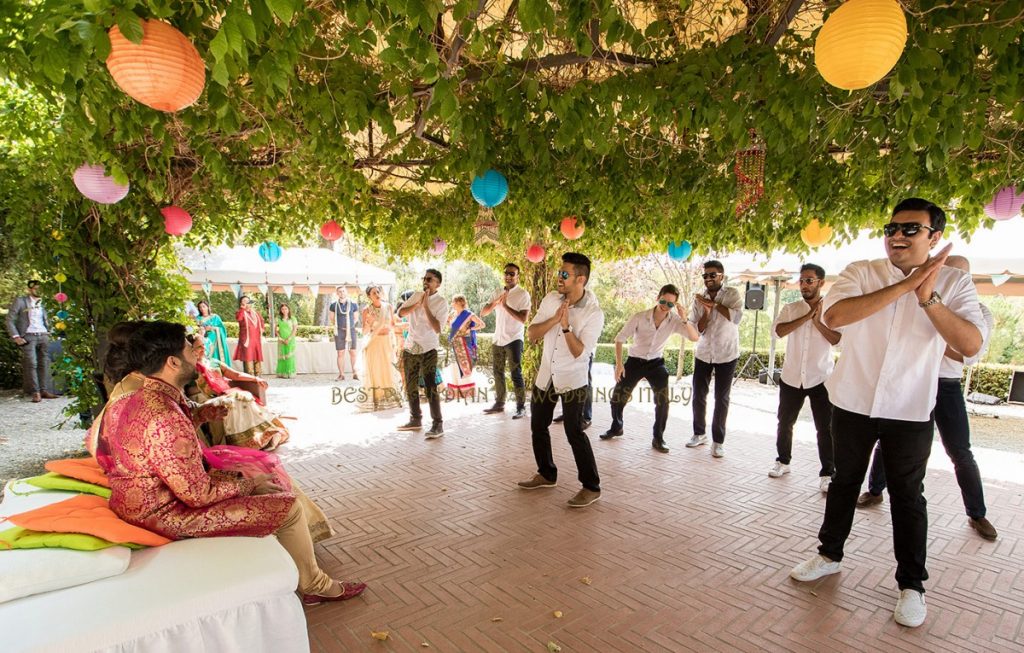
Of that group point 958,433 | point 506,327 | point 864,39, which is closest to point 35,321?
point 506,327

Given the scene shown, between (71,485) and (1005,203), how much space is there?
778cm

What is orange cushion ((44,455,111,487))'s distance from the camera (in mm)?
2785

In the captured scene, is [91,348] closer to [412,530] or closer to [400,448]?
[400,448]

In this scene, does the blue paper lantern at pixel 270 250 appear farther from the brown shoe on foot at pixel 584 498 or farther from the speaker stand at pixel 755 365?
the speaker stand at pixel 755 365

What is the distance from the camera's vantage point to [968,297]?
280 centimetres

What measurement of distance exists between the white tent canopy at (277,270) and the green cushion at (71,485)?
31.7 feet

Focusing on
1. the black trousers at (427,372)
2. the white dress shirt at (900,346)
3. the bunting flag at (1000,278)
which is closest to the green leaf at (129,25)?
the white dress shirt at (900,346)

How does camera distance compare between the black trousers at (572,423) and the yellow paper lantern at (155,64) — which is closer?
the yellow paper lantern at (155,64)

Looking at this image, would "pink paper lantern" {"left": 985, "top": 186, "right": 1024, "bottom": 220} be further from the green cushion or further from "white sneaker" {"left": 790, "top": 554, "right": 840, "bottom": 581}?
the green cushion

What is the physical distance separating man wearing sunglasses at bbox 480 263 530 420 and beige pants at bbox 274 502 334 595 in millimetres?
4739

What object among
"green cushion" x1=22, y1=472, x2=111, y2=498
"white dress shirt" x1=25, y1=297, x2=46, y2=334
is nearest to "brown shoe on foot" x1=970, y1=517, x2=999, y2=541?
"green cushion" x1=22, y1=472, x2=111, y2=498

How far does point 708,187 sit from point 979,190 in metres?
2.52

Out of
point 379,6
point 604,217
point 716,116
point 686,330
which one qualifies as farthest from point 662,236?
point 379,6

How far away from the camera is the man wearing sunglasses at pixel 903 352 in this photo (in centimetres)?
274
